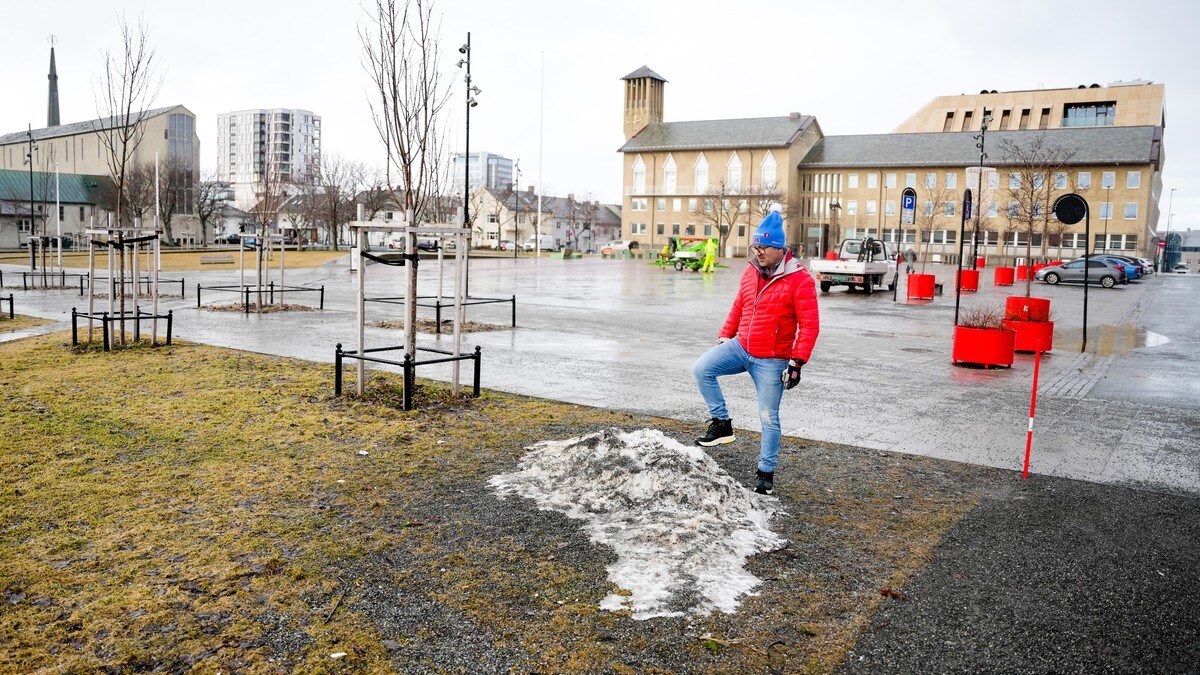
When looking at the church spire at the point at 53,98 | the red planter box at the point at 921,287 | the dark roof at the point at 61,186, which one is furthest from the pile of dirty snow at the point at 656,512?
the church spire at the point at 53,98

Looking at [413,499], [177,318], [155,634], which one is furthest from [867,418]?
[177,318]

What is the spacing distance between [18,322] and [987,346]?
16.9m

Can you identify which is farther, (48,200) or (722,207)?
(48,200)

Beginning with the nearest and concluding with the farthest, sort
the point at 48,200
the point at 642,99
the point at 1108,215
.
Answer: the point at 1108,215 → the point at 48,200 → the point at 642,99

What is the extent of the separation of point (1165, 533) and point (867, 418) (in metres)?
3.72

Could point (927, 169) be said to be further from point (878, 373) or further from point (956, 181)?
point (878, 373)

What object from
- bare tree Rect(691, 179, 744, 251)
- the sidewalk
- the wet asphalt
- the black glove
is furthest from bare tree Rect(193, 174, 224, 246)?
the black glove

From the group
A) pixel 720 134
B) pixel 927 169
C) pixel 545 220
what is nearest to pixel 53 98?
pixel 545 220

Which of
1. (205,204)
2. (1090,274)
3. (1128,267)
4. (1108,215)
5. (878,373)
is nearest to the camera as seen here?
(878,373)

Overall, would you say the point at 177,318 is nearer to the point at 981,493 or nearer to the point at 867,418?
the point at 867,418

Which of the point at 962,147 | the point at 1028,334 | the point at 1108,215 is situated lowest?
the point at 1028,334

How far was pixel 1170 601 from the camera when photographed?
178 inches

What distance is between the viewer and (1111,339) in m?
18.4

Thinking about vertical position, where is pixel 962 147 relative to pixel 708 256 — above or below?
above
